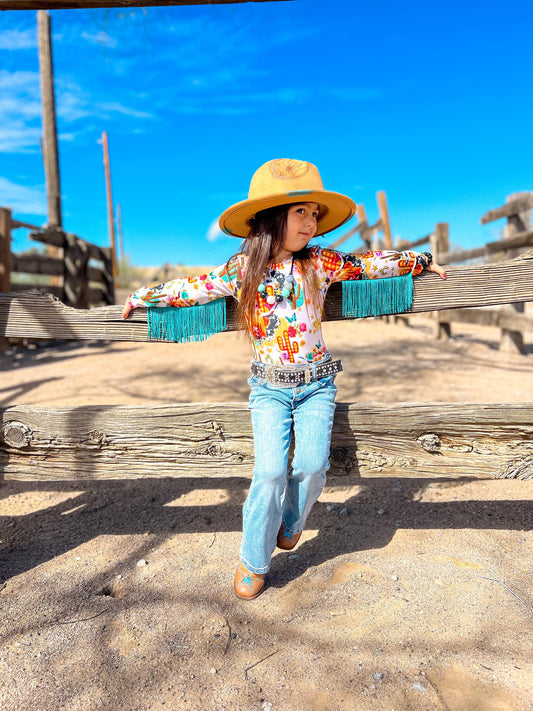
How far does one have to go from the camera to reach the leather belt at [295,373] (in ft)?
7.17

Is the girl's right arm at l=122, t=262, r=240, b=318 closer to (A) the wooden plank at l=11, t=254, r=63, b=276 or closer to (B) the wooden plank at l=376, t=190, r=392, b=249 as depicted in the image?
(A) the wooden plank at l=11, t=254, r=63, b=276

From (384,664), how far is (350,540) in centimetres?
88

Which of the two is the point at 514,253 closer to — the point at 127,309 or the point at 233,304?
the point at 233,304

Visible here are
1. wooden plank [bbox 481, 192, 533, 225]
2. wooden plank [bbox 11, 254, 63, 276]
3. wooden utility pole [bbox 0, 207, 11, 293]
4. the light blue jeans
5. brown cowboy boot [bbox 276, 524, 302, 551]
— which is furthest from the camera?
wooden plank [bbox 11, 254, 63, 276]

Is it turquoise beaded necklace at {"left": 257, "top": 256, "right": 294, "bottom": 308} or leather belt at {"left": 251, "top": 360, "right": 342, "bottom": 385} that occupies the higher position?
turquoise beaded necklace at {"left": 257, "top": 256, "right": 294, "bottom": 308}

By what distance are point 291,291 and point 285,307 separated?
76mm

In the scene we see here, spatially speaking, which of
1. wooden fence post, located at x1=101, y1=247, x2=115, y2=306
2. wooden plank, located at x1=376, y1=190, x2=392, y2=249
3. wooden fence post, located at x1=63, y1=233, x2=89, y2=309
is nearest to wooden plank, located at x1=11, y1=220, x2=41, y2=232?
wooden fence post, located at x1=63, y1=233, x2=89, y2=309

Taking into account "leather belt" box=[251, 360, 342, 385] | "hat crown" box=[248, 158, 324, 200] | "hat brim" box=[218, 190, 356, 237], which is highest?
"hat crown" box=[248, 158, 324, 200]

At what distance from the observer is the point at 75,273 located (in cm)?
1044

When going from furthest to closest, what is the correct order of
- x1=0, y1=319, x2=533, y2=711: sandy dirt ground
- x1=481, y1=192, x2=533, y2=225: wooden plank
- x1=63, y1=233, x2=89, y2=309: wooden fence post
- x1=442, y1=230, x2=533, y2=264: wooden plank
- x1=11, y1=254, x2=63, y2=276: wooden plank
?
x1=63, y1=233, x2=89, y2=309: wooden fence post, x1=11, y1=254, x2=63, y2=276: wooden plank, x1=481, y1=192, x2=533, y2=225: wooden plank, x1=442, y1=230, x2=533, y2=264: wooden plank, x1=0, y1=319, x2=533, y2=711: sandy dirt ground

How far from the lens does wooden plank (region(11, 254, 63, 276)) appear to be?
29.2 feet

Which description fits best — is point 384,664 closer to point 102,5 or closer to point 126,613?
point 126,613

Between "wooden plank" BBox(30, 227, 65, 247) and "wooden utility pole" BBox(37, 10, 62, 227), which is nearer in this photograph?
"wooden plank" BBox(30, 227, 65, 247)

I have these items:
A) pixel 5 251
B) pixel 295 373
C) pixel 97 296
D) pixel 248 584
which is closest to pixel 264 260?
pixel 295 373
